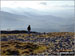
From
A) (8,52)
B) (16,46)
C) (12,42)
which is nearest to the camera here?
(8,52)

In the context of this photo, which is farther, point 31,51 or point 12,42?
point 12,42

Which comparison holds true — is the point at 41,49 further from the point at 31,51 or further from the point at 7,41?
the point at 7,41

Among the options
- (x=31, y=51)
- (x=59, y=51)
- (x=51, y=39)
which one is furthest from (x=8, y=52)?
(x=51, y=39)

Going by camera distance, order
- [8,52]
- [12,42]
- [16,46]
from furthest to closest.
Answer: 1. [12,42]
2. [16,46]
3. [8,52]

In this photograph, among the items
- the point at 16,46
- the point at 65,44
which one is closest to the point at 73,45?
the point at 65,44

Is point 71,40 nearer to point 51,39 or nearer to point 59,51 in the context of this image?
point 51,39

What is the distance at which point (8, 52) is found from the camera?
3853 cm

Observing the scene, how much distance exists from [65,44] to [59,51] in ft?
Result: 20.4

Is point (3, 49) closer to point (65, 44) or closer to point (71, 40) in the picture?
point (65, 44)

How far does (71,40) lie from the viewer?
48.6 m

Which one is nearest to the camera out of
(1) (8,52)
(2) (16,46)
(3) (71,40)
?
(1) (8,52)

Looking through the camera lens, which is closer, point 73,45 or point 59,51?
point 59,51

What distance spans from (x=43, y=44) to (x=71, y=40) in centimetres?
950

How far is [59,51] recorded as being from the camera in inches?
1544
